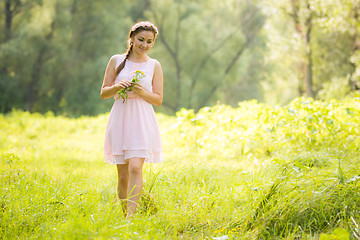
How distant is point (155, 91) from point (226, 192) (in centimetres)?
130

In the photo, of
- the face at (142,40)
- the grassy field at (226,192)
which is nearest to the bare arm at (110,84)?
the face at (142,40)

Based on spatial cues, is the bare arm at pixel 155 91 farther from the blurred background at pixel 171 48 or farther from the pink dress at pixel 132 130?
the blurred background at pixel 171 48

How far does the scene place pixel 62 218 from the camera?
3.41m

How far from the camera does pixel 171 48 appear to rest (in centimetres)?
2630

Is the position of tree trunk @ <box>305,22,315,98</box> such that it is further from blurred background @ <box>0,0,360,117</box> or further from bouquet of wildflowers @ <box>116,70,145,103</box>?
bouquet of wildflowers @ <box>116,70,145,103</box>

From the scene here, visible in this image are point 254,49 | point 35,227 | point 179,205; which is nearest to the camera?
point 35,227

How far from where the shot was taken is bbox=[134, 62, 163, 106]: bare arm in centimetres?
351

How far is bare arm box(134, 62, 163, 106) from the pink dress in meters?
0.06

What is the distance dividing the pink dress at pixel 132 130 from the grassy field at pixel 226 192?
0.46 meters

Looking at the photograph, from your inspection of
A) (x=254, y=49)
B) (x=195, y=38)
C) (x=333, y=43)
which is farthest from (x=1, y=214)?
(x=254, y=49)

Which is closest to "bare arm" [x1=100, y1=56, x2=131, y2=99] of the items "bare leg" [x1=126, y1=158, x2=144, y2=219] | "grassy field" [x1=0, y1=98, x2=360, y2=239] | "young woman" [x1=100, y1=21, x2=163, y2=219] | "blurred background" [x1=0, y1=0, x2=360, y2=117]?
"young woman" [x1=100, y1=21, x2=163, y2=219]

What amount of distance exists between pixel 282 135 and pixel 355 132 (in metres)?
1.11

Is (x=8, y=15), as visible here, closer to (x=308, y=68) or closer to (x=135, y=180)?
(x=308, y=68)

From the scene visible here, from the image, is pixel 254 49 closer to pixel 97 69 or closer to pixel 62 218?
pixel 97 69
